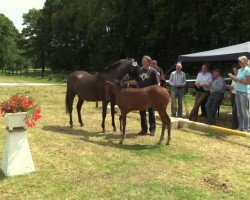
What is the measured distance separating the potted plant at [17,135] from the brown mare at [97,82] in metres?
3.60

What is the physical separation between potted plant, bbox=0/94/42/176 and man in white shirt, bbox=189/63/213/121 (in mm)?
6657

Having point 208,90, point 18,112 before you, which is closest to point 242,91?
point 208,90

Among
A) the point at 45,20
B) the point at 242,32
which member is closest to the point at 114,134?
Result: the point at 242,32

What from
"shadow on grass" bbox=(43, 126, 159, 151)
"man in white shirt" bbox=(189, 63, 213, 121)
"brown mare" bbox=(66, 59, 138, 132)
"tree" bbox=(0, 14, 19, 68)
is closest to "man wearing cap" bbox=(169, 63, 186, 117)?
"man in white shirt" bbox=(189, 63, 213, 121)

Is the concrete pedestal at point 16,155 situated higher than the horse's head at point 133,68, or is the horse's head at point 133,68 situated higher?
the horse's head at point 133,68

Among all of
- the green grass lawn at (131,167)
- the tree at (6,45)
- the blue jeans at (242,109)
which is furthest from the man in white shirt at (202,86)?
the tree at (6,45)

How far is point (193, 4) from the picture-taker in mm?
34312

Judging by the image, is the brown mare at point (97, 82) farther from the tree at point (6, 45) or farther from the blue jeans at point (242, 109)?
the tree at point (6, 45)

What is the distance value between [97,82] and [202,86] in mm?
3561

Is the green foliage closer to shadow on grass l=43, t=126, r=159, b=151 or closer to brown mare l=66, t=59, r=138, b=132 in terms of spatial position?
brown mare l=66, t=59, r=138, b=132

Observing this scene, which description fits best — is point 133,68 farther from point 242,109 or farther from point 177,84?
point 177,84

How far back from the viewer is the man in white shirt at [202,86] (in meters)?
11.6

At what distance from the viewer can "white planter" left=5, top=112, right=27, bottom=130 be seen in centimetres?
600

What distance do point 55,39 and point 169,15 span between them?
28434 mm
